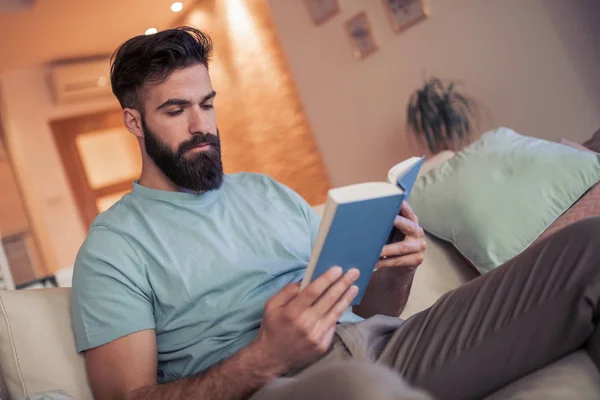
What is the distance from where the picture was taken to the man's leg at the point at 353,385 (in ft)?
2.10

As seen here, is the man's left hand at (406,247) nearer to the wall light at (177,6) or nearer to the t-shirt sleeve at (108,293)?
the t-shirt sleeve at (108,293)

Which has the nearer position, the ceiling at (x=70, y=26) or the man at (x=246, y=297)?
the man at (x=246, y=297)

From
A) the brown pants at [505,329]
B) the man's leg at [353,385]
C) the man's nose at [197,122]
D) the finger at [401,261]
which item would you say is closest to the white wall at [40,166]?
the man's nose at [197,122]

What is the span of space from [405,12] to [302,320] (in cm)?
264

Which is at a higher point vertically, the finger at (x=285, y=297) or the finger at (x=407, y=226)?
the finger at (x=407, y=226)

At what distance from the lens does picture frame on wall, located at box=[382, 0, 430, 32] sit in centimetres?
314

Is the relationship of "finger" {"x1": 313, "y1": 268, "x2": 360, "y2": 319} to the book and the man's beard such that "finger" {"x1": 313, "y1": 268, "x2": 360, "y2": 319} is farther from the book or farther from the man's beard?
the man's beard

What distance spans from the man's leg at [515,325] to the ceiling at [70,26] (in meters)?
4.45

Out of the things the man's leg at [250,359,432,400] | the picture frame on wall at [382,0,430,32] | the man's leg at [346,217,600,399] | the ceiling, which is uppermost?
the ceiling

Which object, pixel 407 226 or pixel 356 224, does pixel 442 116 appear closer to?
pixel 407 226

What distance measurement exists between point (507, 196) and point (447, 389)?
92 centimetres

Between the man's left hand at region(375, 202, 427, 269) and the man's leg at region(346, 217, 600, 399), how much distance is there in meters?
0.16

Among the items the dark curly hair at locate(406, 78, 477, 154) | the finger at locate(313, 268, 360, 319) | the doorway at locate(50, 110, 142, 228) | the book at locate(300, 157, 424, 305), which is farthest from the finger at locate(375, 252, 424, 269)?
the doorway at locate(50, 110, 142, 228)

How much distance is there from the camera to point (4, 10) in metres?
4.55
